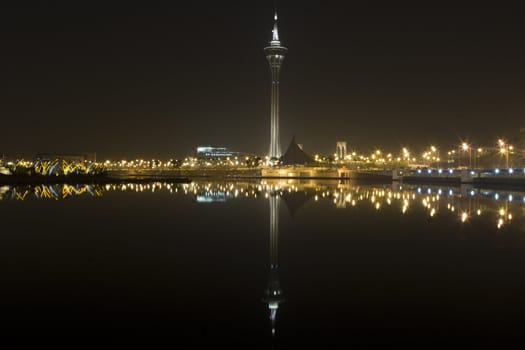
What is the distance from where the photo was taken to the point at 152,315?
414 cm

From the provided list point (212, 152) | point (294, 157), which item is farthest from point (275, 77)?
point (212, 152)

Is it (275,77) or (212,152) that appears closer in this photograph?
(275,77)

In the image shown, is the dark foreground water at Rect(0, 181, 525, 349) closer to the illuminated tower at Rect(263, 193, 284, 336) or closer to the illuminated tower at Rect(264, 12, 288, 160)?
the illuminated tower at Rect(263, 193, 284, 336)

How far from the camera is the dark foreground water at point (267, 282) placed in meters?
3.84

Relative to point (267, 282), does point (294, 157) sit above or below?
above

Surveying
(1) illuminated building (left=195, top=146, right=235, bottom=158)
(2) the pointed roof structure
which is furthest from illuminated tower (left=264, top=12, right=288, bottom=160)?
(1) illuminated building (left=195, top=146, right=235, bottom=158)

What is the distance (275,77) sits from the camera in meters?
87.8

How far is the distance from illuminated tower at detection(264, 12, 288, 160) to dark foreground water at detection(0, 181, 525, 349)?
74686 mm

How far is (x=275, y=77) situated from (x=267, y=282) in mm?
84651

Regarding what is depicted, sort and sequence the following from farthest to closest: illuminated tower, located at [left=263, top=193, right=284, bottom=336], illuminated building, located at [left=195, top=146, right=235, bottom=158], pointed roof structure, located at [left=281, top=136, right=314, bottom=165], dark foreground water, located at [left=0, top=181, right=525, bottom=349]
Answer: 1. illuminated building, located at [left=195, top=146, right=235, bottom=158]
2. pointed roof structure, located at [left=281, top=136, right=314, bottom=165]
3. illuminated tower, located at [left=263, top=193, right=284, bottom=336]
4. dark foreground water, located at [left=0, top=181, right=525, bottom=349]

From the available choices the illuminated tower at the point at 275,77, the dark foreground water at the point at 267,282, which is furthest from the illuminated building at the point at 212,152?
the dark foreground water at the point at 267,282

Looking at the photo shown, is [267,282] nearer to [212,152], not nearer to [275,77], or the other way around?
[275,77]

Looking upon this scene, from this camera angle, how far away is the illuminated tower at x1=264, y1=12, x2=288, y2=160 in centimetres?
8375

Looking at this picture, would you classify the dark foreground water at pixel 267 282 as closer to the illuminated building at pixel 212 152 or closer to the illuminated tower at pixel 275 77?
the illuminated tower at pixel 275 77
